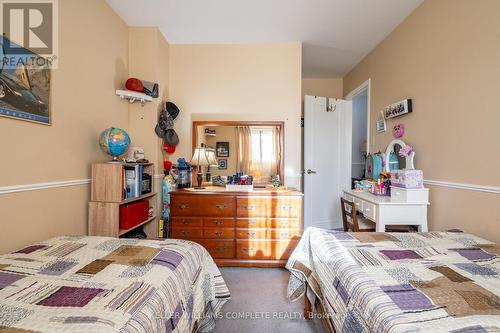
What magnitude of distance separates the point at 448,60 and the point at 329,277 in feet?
6.85

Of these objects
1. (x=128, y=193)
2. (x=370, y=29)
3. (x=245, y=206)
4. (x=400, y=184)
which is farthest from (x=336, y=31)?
(x=128, y=193)

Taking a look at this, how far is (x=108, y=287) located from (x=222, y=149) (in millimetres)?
2226

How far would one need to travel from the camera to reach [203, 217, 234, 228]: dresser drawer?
8.46 feet

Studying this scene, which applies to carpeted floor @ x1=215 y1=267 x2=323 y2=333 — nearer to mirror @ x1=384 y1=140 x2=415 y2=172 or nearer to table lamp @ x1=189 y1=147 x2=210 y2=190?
table lamp @ x1=189 y1=147 x2=210 y2=190

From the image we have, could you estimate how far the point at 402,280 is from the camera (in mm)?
942

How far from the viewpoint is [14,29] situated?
1495mm

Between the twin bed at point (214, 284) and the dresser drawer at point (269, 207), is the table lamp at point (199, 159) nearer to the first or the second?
the dresser drawer at point (269, 207)

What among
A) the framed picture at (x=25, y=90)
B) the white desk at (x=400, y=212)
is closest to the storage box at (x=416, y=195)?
the white desk at (x=400, y=212)

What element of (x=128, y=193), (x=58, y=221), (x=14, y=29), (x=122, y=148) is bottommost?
(x=58, y=221)

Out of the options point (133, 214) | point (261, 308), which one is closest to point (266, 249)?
point (261, 308)

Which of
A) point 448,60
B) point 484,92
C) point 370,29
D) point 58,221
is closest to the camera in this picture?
point 484,92

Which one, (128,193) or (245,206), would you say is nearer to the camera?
(128,193)

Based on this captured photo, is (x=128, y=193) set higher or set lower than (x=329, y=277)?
higher

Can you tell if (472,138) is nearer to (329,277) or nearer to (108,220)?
(329,277)
